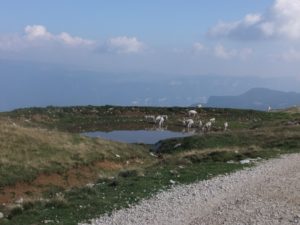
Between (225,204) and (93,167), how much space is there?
1927 cm

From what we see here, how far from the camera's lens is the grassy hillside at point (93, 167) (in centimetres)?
2017

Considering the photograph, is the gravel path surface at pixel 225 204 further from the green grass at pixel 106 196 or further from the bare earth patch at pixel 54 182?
the bare earth patch at pixel 54 182

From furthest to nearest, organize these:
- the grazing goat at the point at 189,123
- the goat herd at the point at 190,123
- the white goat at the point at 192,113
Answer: the white goat at the point at 192,113 → the grazing goat at the point at 189,123 → the goat herd at the point at 190,123

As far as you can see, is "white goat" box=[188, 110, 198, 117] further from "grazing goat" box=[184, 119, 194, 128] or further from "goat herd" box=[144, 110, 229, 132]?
"grazing goat" box=[184, 119, 194, 128]

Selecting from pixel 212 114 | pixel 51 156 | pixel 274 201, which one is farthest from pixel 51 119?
pixel 274 201

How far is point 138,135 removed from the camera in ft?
217

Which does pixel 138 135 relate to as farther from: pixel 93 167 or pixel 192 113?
pixel 93 167

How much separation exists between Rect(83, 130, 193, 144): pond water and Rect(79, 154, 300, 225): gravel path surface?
3724 centimetres

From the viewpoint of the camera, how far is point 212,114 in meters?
89.4

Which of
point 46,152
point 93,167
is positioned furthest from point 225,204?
point 46,152

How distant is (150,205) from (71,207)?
2.88 meters

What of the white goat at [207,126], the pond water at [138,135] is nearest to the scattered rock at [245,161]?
the pond water at [138,135]

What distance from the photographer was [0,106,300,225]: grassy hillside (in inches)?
794

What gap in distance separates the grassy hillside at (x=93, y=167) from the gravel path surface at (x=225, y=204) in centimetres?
109
